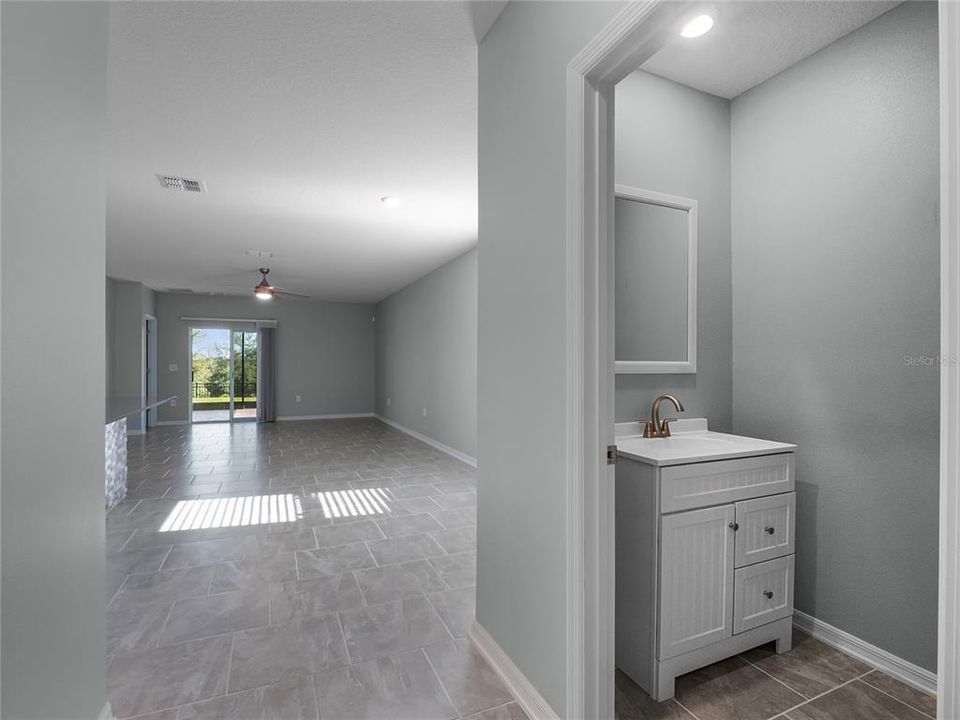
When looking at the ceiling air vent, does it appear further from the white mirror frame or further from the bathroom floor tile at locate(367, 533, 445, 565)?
the white mirror frame

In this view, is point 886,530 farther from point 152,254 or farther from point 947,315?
point 152,254

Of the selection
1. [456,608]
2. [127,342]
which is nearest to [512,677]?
[456,608]

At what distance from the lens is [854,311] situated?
2100 mm

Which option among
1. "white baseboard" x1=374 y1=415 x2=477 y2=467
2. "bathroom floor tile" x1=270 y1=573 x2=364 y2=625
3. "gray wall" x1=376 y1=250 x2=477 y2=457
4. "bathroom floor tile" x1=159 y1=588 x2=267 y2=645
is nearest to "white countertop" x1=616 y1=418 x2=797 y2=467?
"bathroom floor tile" x1=270 y1=573 x2=364 y2=625

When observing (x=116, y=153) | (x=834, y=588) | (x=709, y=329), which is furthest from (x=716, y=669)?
(x=116, y=153)

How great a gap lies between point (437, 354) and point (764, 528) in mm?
5622

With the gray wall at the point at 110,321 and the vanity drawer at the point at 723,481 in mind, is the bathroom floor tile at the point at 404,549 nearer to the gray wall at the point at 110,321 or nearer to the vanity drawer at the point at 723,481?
the vanity drawer at the point at 723,481

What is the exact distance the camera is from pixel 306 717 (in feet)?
5.64

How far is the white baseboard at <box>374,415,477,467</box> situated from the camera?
6.09 m

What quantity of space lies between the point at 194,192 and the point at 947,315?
15.1ft

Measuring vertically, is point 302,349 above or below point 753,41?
below

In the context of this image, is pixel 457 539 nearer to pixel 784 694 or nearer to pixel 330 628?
pixel 330 628

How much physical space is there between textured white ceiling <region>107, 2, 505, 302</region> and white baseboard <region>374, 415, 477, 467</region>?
263cm

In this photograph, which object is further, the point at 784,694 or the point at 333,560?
the point at 333,560
